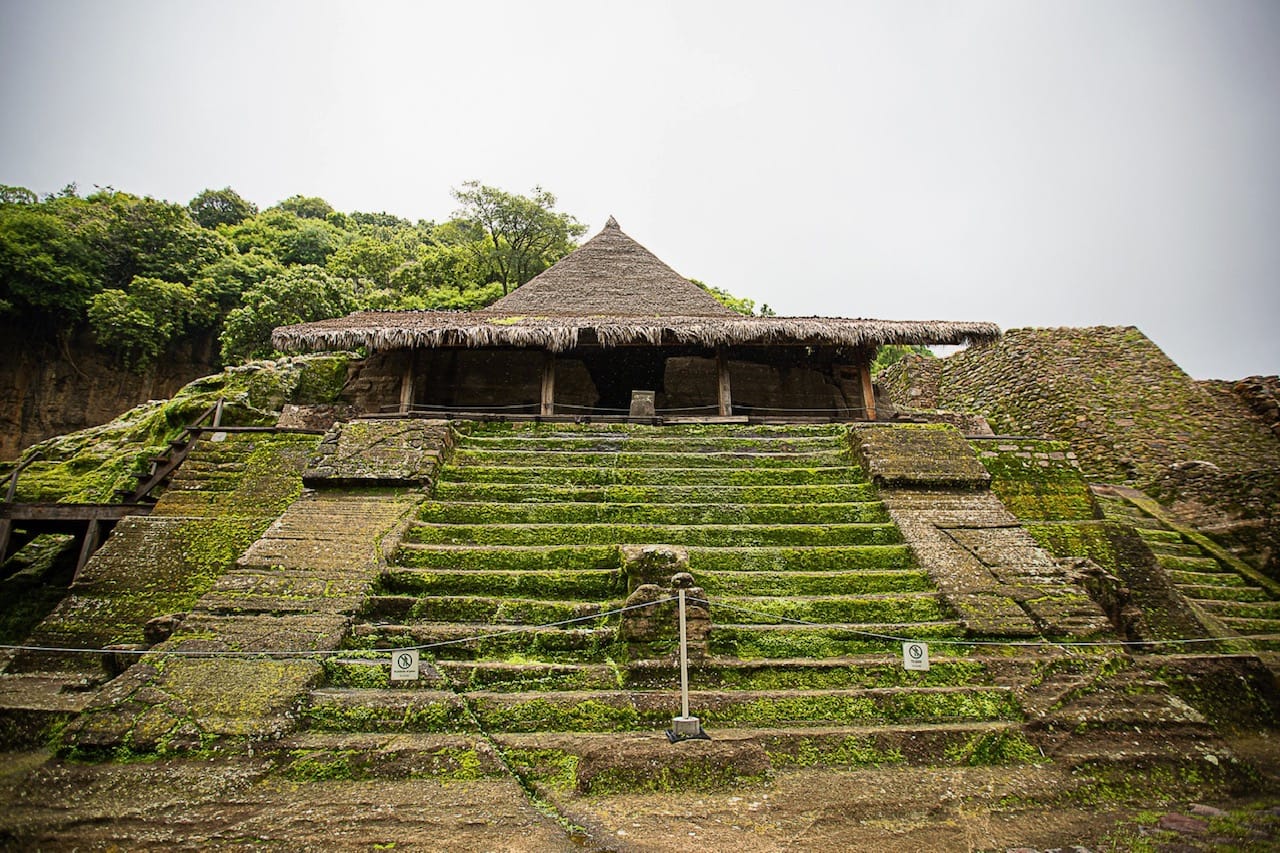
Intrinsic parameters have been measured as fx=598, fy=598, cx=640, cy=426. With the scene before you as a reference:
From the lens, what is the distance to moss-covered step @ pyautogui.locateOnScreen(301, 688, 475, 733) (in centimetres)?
346

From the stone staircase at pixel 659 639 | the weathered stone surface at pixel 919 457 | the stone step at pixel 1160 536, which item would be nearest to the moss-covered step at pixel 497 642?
the stone staircase at pixel 659 639

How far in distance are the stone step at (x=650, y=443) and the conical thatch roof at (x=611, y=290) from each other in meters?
4.02

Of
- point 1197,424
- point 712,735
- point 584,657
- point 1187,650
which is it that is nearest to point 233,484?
point 584,657

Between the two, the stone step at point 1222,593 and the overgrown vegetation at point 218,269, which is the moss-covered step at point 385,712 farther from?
the overgrown vegetation at point 218,269

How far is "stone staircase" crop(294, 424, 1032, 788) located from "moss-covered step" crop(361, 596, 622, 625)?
1 cm

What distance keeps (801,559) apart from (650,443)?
268 cm

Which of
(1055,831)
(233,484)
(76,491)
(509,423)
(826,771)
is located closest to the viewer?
(1055,831)

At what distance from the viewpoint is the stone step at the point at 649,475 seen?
6.23m

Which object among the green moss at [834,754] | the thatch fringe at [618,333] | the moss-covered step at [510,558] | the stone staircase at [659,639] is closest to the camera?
the green moss at [834,754]

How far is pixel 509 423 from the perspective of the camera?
7844 mm

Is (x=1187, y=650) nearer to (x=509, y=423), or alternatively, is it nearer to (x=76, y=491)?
(x=509, y=423)

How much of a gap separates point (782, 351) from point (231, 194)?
111ft

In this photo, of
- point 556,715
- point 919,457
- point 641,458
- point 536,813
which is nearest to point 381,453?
point 641,458

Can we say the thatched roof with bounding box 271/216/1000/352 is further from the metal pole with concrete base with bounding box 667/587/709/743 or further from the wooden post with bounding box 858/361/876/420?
the metal pole with concrete base with bounding box 667/587/709/743
